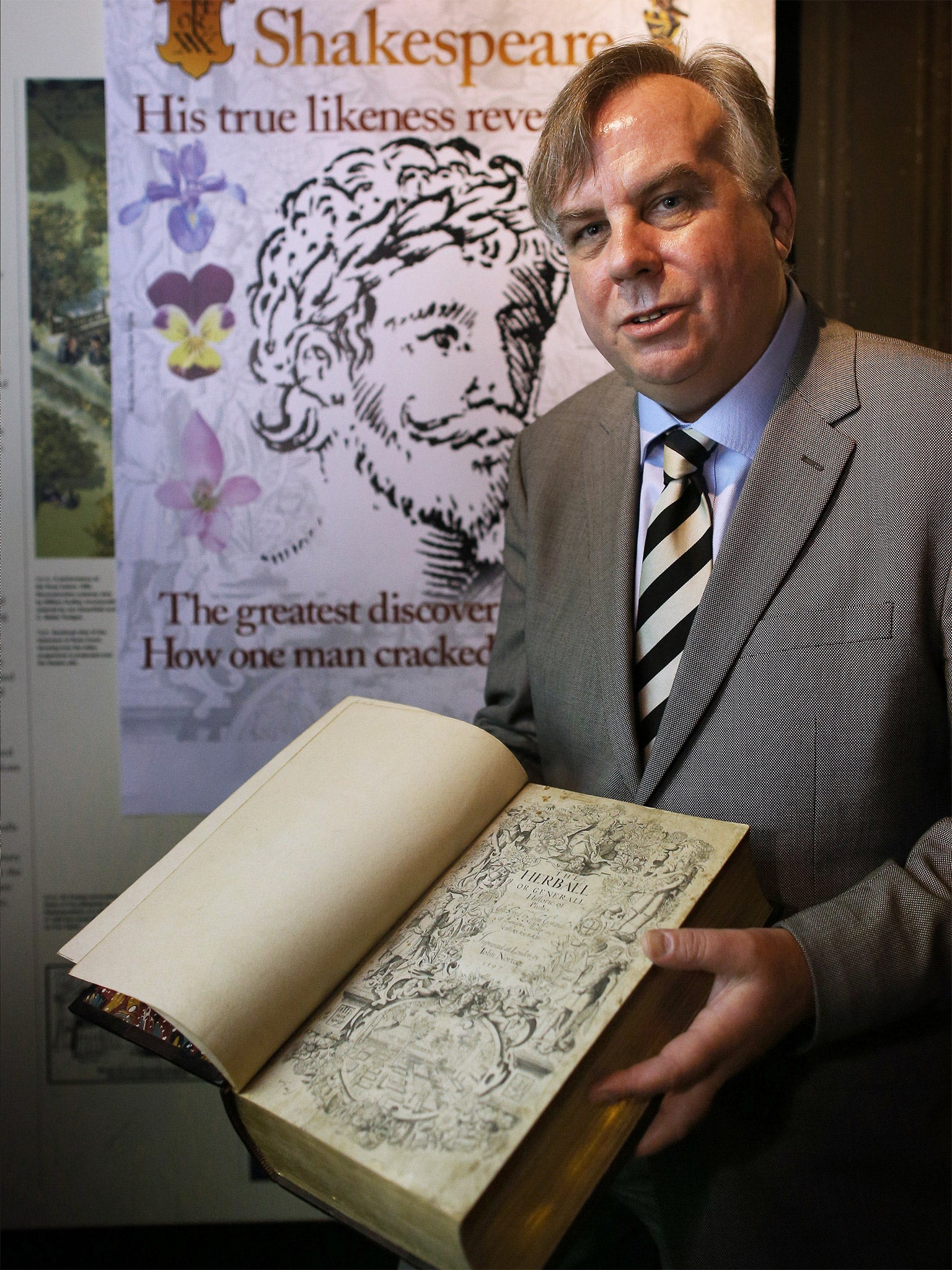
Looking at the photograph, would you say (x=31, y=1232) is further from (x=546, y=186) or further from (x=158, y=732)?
(x=546, y=186)

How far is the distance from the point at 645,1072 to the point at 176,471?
1252mm

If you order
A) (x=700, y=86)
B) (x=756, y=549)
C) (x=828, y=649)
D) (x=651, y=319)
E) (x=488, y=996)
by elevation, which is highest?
(x=700, y=86)

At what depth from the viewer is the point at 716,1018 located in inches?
28.0

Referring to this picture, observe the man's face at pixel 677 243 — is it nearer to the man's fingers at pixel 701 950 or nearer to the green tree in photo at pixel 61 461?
the man's fingers at pixel 701 950

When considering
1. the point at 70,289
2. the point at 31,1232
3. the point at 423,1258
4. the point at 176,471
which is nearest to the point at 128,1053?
the point at 31,1232

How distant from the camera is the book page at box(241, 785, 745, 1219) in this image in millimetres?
585

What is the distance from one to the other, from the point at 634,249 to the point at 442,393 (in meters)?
0.61

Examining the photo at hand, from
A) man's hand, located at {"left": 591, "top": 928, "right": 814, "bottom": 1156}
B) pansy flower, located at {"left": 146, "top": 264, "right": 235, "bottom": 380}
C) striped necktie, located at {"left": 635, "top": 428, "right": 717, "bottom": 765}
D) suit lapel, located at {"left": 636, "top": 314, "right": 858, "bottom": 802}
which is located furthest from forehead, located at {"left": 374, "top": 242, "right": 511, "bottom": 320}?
man's hand, located at {"left": 591, "top": 928, "right": 814, "bottom": 1156}

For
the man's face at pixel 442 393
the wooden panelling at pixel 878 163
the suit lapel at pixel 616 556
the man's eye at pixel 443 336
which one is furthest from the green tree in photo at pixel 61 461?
the wooden panelling at pixel 878 163

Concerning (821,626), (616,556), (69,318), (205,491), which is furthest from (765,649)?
(69,318)

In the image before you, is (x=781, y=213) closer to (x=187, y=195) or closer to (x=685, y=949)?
(x=685, y=949)

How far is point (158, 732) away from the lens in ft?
5.24

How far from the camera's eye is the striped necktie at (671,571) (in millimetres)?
1032

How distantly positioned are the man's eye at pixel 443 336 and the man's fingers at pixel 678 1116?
3.90 feet
